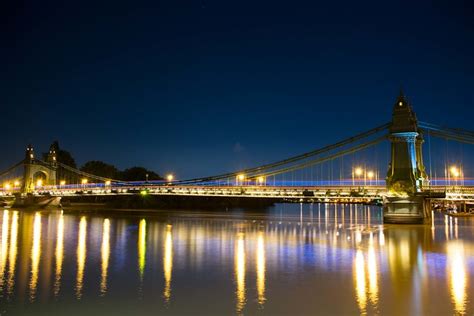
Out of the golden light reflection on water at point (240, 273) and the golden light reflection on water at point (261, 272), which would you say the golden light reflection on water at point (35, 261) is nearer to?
the golden light reflection on water at point (240, 273)

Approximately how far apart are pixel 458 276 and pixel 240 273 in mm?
8930

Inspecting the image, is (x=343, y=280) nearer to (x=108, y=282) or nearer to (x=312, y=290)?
(x=312, y=290)

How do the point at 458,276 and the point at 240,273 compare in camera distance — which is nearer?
the point at 458,276

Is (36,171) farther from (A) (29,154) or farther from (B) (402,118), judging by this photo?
(B) (402,118)

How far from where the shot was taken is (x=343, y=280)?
17609 mm

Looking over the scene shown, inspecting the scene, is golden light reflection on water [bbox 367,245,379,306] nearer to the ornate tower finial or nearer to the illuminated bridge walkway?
the illuminated bridge walkway

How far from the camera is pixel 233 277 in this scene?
18062mm

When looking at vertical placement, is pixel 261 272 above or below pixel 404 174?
below

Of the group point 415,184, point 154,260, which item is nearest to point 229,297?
point 154,260

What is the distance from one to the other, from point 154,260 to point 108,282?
5.50 metres

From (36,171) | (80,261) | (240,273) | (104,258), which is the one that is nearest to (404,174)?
(240,273)

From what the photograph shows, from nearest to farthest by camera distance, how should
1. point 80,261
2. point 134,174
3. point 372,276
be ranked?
point 372,276 → point 80,261 → point 134,174

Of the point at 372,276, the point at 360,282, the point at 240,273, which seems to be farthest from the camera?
the point at 240,273

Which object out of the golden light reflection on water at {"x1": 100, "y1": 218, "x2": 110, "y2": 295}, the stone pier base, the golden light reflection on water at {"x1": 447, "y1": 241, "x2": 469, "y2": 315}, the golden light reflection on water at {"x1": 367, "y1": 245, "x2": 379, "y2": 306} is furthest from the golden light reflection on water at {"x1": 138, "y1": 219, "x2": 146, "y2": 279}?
the stone pier base
